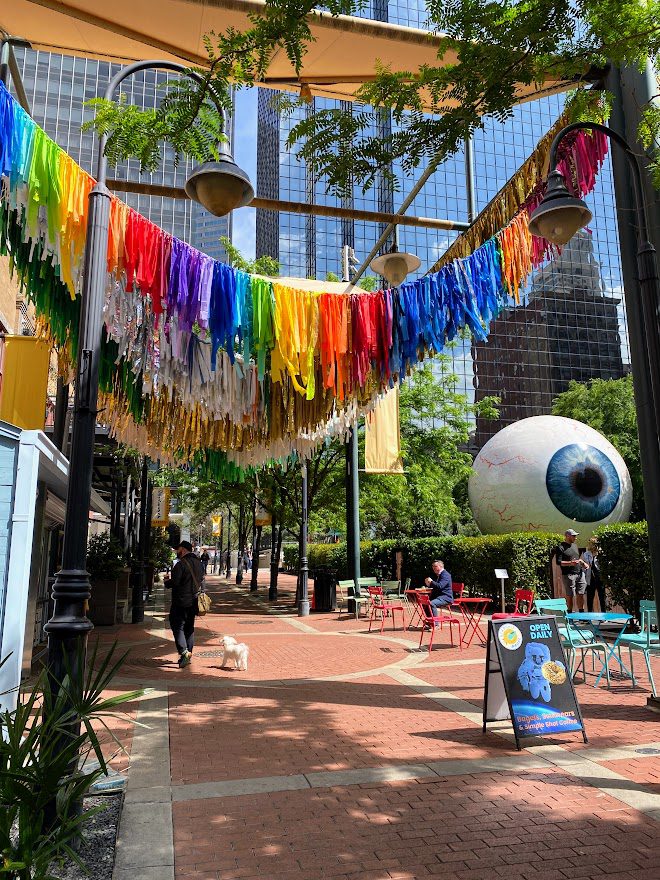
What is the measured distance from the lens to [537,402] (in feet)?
328

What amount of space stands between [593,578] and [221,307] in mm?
10996

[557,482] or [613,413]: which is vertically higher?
[613,413]

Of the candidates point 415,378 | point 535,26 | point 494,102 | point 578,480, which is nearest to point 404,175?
point 494,102

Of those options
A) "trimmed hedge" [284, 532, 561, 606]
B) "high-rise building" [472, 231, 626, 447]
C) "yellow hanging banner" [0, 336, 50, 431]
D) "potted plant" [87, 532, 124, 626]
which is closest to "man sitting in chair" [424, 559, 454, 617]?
"trimmed hedge" [284, 532, 561, 606]

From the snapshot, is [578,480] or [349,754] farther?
[578,480]

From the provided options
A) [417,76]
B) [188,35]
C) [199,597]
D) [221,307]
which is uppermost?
[188,35]

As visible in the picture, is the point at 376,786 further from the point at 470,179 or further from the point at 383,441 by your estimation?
the point at 383,441

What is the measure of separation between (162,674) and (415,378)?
1674 centimetres

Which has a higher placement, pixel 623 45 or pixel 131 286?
pixel 623 45

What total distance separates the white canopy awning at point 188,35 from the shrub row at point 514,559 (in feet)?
30.2

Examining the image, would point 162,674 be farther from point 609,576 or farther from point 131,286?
point 609,576

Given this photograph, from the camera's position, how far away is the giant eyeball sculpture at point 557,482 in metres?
20.0

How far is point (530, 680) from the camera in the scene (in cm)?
616

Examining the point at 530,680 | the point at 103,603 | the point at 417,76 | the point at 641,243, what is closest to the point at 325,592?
the point at 103,603
